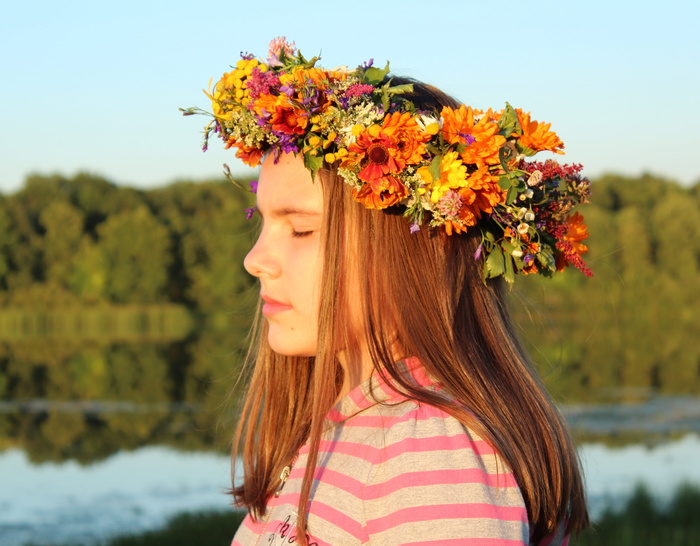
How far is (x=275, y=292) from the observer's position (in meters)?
2.20

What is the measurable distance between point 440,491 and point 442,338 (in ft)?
1.38

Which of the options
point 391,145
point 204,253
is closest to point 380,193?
point 391,145

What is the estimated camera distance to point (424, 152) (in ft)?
6.96

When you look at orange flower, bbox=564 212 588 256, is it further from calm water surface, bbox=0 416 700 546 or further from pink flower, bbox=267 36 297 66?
calm water surface, bbox=0 416 700 546

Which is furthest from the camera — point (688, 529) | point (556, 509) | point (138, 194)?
point (138, 194)

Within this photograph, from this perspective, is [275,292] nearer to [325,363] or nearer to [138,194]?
[325,363]

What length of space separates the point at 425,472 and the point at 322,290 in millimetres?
556

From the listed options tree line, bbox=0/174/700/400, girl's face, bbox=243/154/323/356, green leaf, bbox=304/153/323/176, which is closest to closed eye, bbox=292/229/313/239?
girl's face, bbox=243/154/323/356

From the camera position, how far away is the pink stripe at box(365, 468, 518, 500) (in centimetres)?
165

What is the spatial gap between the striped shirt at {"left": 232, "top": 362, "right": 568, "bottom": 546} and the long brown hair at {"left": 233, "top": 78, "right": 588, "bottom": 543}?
0.04 metres

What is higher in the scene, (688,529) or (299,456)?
(299,456)

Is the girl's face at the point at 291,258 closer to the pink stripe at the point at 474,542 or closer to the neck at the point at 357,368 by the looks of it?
the neck at the point at 357,368

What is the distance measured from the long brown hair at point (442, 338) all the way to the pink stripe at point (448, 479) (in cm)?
7

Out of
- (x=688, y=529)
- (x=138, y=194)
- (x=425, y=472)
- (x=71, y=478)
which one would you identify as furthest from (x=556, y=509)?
(x=138, y=194)
